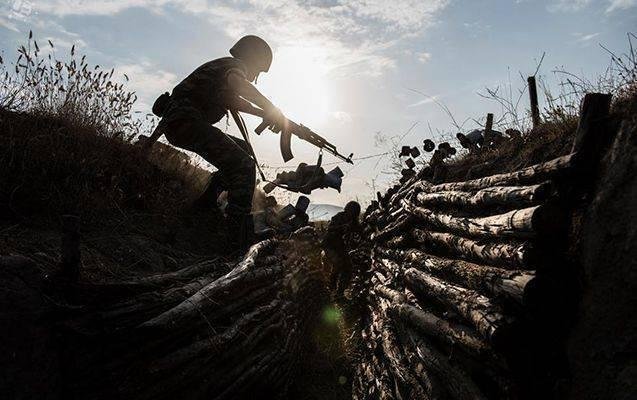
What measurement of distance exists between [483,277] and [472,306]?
0.21 m

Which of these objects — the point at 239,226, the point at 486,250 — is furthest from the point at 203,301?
the point at 239,226

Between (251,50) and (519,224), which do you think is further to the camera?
(251,50)

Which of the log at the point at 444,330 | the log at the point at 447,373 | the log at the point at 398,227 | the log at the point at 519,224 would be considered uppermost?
the log at the point at 398,227

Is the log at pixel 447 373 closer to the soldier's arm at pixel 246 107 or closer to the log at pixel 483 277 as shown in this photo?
the log at pixel 483 277

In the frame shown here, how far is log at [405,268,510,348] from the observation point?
77.7 inches

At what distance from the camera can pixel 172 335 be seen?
2264 mm

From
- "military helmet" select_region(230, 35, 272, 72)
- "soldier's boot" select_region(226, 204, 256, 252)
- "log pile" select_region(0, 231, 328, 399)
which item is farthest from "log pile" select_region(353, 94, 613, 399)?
"military helmet" select_region(230, 35, 272, 72)

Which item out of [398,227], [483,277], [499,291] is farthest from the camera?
[398,227]

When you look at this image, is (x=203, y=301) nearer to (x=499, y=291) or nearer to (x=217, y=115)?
(x=499, y=291)

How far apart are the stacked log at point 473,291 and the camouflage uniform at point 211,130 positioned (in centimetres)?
235

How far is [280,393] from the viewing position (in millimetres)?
3691

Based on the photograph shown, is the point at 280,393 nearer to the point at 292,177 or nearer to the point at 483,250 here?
the point at 483,250

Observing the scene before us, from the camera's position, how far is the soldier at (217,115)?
17.9ft

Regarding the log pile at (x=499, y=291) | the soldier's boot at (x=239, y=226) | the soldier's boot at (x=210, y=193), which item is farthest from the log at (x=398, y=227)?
the soldier's boot at (x=210, y=193)
